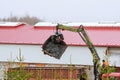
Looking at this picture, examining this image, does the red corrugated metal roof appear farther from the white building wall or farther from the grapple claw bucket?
the grapple claw bucket

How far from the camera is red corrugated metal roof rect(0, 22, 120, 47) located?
12.0 meters

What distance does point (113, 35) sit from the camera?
40.8 ft

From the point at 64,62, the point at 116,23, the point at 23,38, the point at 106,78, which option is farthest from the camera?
the point at 116,23

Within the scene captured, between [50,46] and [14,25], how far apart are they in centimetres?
1062

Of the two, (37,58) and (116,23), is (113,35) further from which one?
(37,58)

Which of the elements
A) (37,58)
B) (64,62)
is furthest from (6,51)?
(64,62)

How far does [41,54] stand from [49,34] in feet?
2.72

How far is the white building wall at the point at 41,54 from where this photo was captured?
11.7m

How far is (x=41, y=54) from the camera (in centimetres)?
1221

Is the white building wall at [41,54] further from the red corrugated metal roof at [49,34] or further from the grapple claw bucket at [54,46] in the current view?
the grapple claw bucket at [54,46]

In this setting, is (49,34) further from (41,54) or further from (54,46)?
(54,46)

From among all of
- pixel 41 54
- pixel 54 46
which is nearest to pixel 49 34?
pixel 41 54

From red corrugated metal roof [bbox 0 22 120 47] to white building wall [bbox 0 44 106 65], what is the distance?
185 mm

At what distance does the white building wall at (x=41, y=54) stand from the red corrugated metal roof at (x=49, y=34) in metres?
0.18
